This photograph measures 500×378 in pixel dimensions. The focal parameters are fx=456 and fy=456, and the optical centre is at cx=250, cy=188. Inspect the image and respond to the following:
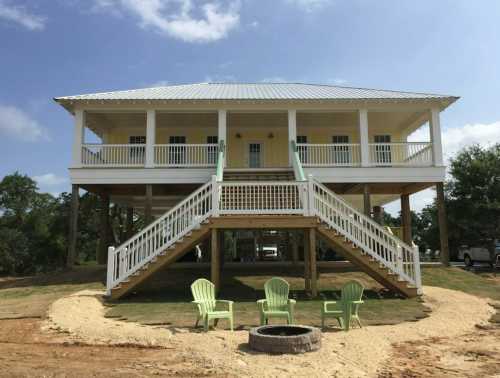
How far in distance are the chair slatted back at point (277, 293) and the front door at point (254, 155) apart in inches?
456

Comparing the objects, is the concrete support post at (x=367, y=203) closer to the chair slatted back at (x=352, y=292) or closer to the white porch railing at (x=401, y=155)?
the white porch railing at (x=401, y=155)

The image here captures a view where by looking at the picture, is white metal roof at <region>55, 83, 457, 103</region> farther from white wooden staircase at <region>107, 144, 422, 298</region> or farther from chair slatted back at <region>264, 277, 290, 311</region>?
chair slatted back at <region>264, 277, 290, 311</region>

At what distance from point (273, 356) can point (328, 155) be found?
13026 mm

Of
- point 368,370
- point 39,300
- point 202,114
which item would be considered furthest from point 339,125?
point 368,370

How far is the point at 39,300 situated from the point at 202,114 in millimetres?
9634

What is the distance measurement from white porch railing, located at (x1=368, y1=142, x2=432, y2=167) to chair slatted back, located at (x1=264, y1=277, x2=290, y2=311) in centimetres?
960

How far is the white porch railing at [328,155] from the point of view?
59.4 ft

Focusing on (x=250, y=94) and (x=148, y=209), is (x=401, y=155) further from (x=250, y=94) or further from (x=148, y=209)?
(x=148, y=209)

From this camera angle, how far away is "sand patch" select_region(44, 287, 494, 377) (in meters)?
6.08

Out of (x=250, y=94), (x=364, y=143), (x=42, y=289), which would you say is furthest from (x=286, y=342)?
(x=250, y=94)

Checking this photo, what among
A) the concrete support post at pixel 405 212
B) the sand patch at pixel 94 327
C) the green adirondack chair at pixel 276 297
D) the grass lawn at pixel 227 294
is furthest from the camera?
the concrete support post at pixel 405 212

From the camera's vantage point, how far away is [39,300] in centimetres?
1214

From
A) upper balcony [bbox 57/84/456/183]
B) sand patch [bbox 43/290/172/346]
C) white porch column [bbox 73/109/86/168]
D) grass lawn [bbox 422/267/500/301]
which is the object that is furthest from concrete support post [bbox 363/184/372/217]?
white porch column [bbox 73/109/86/168]

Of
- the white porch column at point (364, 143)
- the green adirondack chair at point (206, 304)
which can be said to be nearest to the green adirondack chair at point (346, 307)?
the green adirondack chair at point (206, 304)
